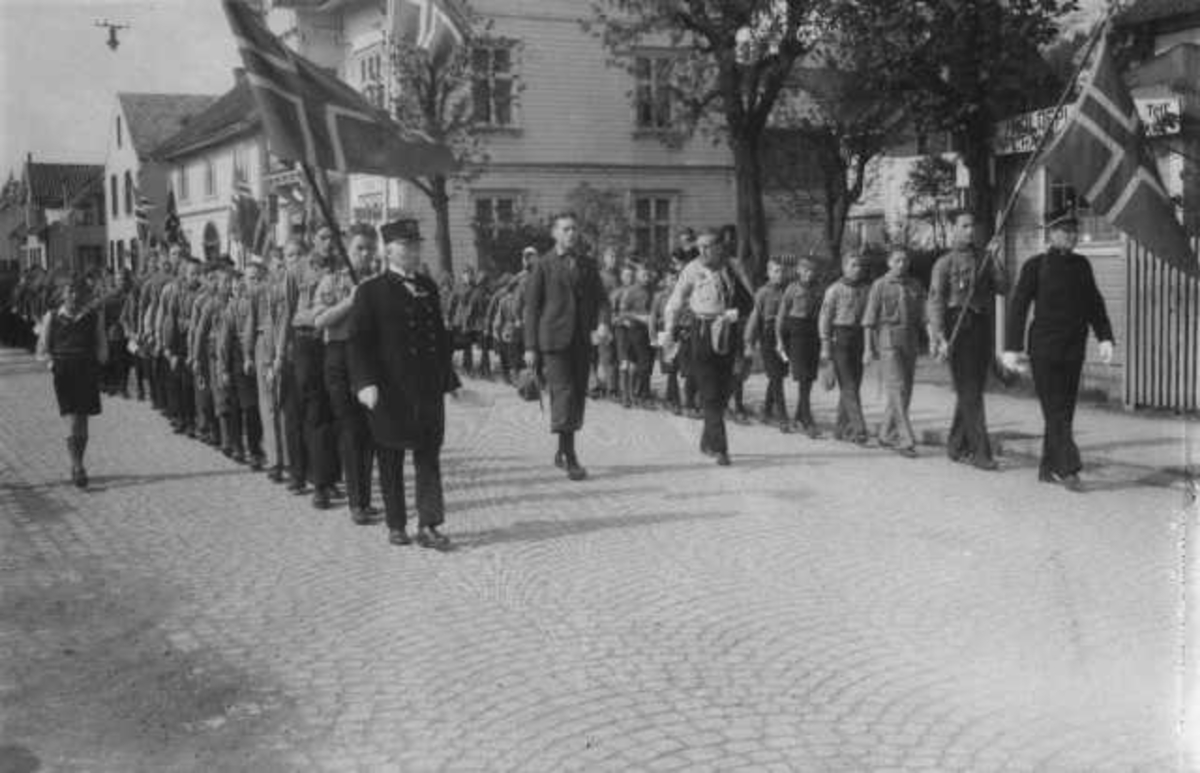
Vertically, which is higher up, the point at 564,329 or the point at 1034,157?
the point at 1034,157

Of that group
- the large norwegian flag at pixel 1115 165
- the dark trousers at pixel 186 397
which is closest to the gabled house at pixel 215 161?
the dark trousers at pixel 186 397

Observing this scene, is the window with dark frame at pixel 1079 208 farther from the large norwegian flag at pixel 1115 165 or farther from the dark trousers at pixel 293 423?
the dark trousers at pixel 293 423

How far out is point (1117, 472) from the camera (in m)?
11.1

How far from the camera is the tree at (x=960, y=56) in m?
15.9

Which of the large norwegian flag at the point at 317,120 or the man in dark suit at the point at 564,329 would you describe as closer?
the large norwegian flag at the point at 317,120

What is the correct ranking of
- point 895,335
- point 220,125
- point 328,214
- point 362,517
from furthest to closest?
point 220,125, point 895,335, point 362,517, point 328,214

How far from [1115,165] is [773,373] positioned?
6.08m

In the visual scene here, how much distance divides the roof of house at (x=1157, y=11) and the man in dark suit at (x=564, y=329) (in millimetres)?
20528

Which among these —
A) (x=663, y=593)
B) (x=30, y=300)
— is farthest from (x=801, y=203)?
(x=663, y=593)

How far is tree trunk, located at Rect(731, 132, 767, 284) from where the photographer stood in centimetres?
2720

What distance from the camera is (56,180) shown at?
8881 centimetres

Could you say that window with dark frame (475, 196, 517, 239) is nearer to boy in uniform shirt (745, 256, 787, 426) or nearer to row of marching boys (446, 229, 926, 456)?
row of marching boys (446, 229, 926, 456)

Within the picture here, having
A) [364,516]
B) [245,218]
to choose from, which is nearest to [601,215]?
[245,218]

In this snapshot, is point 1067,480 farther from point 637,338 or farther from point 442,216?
point 442,216
